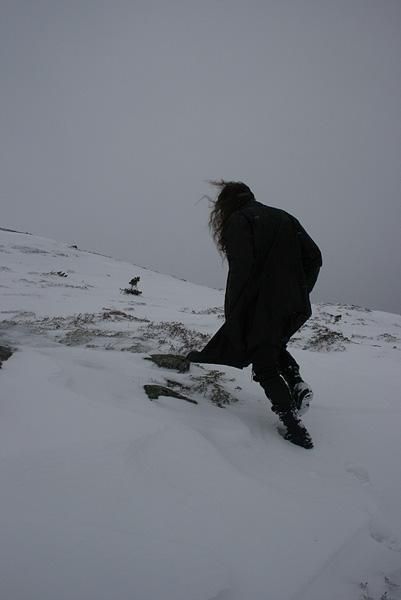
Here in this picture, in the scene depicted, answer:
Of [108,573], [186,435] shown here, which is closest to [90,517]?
[108,573]

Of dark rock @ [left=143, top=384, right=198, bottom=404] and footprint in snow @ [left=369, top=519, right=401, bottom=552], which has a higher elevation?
footprint in snow @ [left=369, top=519, right=401, bottom=552]

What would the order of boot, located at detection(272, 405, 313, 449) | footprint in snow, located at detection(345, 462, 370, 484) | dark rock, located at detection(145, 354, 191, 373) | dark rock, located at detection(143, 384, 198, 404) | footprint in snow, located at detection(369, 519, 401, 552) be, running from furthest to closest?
1. dark rock, located at detection(145, 354, 191, 373)
2. dark rock, located at detection(143, 384, 198, 404)
3. boot, located at detection(272, 405, 313, 449)
4. footprint in snow, located at detection(345, 462, 370, 484)
5. footprint in snow, located at detection(369, 519, 401, 552)

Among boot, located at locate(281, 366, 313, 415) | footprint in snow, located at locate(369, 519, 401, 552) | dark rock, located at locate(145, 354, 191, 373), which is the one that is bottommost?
dark rock, located at locate(145, 354, 191, 373)

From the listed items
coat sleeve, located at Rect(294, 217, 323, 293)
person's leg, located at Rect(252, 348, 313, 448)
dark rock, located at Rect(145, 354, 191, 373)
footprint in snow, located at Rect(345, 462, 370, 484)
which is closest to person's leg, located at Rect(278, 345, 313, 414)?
person's leg, located at Rect(252, 348, 313, 448)

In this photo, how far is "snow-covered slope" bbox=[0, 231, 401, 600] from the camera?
129 cm

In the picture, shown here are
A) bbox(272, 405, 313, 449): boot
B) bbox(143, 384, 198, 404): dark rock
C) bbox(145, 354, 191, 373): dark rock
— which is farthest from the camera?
bbox(145, 354, 191, 373): dark rock

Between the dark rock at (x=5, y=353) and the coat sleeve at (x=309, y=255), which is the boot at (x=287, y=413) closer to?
the coat sleeve at (x=309, y=255)

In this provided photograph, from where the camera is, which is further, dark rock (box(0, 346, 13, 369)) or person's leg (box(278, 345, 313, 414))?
dark rock (box(0, 346, 13, 369))

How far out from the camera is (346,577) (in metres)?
1.56

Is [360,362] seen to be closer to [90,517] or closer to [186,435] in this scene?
[186,435]

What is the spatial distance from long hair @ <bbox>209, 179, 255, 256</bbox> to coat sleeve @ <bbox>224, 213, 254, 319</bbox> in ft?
0.92

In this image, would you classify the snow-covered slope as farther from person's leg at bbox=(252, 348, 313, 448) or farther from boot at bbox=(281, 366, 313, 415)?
boot at bbox=(281, 366, 313, 415)

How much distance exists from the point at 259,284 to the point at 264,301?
0.55ft

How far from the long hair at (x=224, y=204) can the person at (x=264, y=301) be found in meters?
0.21
